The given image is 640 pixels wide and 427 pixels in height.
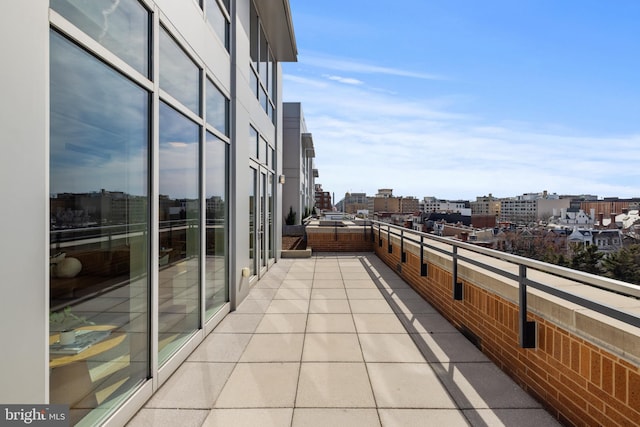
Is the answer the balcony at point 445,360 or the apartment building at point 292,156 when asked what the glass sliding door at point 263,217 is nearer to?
the balcony at point 445,360

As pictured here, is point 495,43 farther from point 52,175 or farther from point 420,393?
point 52,175

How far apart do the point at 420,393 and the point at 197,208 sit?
316 centimetres

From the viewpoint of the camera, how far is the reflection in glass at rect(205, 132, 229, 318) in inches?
182

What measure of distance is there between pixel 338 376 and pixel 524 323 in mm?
1758

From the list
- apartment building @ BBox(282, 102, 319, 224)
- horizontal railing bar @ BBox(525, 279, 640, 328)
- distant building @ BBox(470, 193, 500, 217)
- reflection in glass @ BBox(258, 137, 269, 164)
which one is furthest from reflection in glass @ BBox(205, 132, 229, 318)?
distant building @ BBox(470, 193, 500, 217)

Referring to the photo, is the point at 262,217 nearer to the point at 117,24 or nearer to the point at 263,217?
the point at 263,217

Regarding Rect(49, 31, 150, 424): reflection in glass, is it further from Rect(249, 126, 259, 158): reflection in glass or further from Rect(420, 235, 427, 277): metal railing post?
Rect(420, 235, 427, 277): metal railing post

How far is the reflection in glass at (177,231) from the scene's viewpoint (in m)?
3.37

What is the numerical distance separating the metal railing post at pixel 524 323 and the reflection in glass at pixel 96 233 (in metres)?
3.29

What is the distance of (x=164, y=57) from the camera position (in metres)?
3.36

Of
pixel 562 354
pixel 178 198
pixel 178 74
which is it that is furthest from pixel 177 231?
pixel 562 354

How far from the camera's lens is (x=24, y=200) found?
1.71 metres

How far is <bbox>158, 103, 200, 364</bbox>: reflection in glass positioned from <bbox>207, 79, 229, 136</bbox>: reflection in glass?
600mm

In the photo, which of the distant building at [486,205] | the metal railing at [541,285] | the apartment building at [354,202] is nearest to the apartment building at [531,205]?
the distant building at [486,205]
